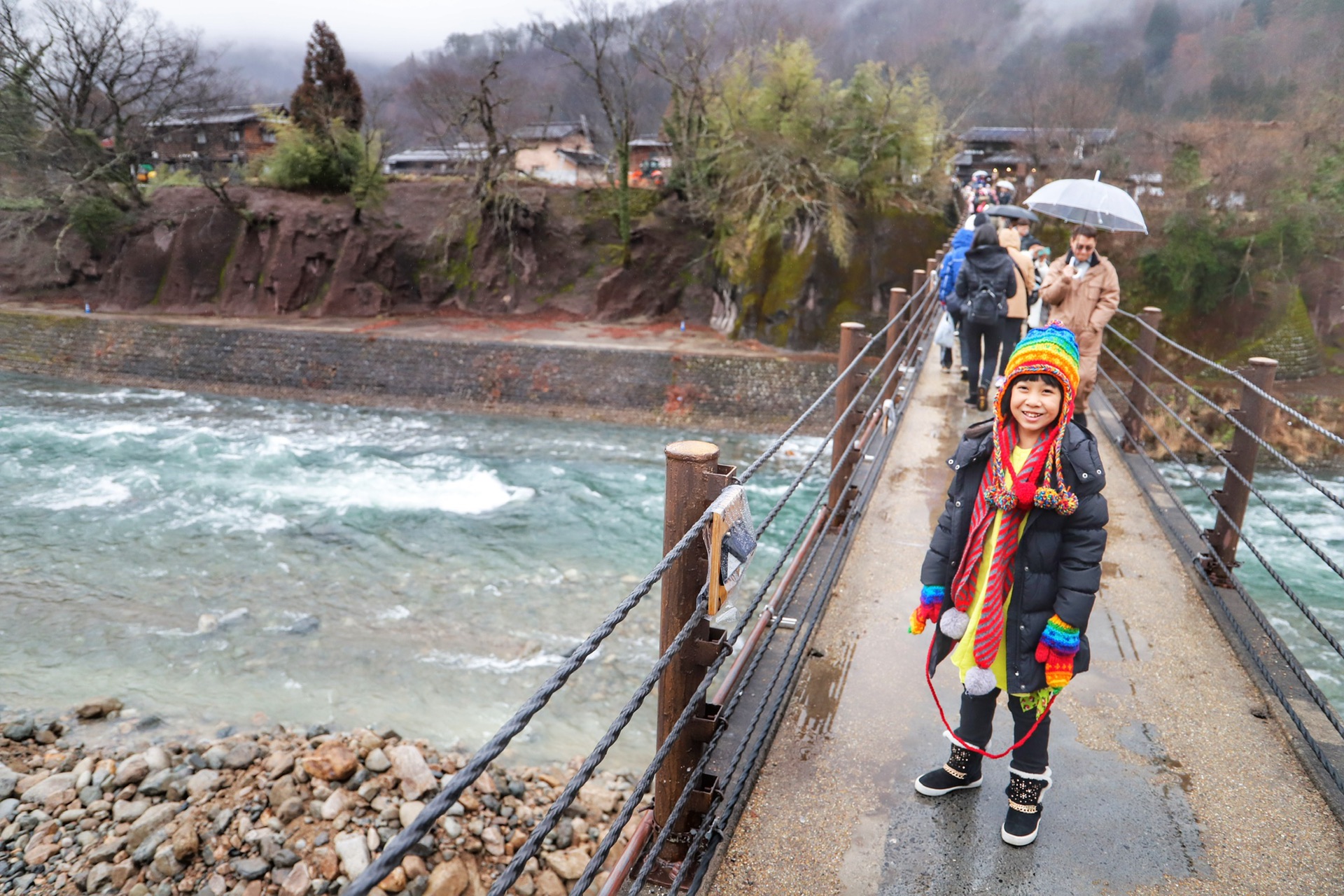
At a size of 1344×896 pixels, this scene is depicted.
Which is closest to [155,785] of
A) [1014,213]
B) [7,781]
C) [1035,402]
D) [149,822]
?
[149,822]

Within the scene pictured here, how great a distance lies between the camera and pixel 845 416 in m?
4.29

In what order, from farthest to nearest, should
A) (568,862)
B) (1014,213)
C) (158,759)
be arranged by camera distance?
(1014,213) → (158,759) → (568,862)

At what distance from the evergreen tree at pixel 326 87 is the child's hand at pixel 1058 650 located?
29.3 metres

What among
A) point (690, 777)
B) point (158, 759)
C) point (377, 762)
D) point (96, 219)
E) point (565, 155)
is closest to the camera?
point (690, 777)

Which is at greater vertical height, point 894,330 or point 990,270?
point 990,270

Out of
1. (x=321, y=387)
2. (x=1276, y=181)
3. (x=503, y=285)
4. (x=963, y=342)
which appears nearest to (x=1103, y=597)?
(x=963, y=342)

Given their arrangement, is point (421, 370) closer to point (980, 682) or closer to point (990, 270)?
point (990, 270)

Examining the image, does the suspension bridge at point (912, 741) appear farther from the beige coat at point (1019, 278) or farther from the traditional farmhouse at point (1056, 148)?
the traditional farmhouse at point (1056, 148)

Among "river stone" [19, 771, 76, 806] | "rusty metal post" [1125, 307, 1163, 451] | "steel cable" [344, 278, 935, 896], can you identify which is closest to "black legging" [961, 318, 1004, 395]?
"rusty metal post" [1125, 307, 1163, 451]

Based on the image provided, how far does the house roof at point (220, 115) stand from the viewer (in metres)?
28.8

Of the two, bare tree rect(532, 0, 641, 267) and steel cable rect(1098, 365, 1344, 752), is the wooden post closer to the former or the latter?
steel cable rect(1098, 365, 1344, 752)

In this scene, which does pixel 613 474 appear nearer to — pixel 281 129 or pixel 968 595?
pixel 968 595

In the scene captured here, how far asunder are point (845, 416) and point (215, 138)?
42.5 meters

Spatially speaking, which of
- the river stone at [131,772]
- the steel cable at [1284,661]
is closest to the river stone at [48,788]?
the river stone at [131,772]
